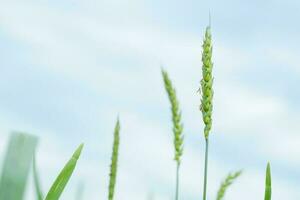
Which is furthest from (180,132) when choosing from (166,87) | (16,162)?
(16,162)

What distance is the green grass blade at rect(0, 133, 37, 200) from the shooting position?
1.35 meters

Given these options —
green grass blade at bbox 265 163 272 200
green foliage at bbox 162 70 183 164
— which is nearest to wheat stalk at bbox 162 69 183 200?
green foliage at bbox 162 70 183 164

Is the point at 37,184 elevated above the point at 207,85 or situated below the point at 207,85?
below

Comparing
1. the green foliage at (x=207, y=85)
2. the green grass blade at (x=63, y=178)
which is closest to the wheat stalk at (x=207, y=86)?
the green foliage at (x=207, y=85)

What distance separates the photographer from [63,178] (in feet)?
4.17

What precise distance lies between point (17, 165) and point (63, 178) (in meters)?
0.20

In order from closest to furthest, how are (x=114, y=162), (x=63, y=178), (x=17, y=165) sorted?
(x=63, y=178)
(x=17, y=165)
(x=114, y=162)

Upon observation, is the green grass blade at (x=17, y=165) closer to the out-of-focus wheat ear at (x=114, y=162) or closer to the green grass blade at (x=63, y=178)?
the green grass blade at (x=63, y=178)

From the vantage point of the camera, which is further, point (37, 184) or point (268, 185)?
point (37, 184)

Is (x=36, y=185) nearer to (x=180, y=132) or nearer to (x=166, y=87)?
(x=180, y=132)

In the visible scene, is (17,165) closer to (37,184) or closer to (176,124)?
(37,184)

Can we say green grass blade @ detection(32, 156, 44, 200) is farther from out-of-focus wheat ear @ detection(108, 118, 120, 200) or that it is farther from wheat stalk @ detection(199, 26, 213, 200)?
wheat stalk @ detection(199, 26, 213, 200)

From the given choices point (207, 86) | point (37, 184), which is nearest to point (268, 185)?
point (207, 86)

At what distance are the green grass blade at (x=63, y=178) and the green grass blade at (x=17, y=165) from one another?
0.14m
